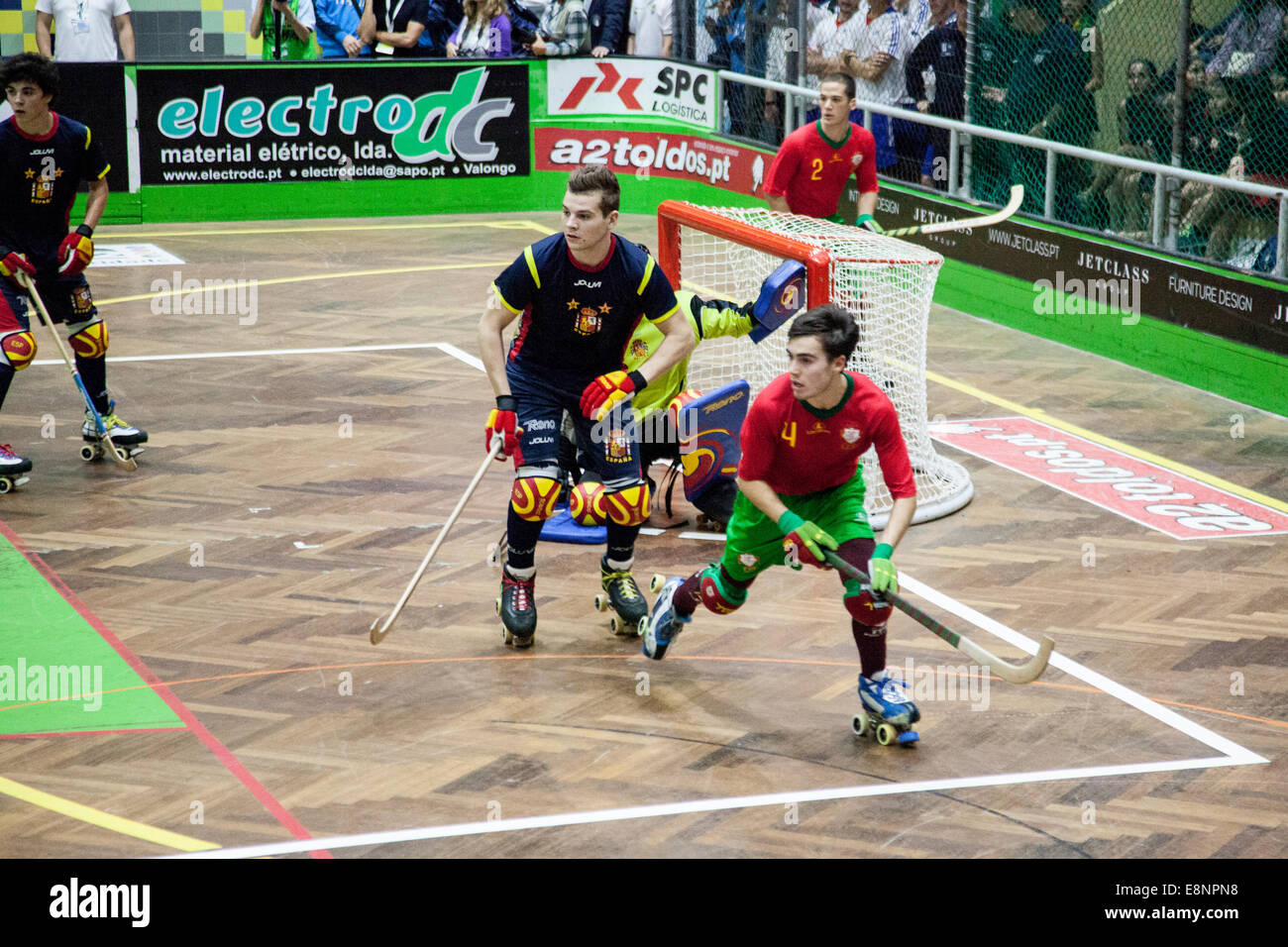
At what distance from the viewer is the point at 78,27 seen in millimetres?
18984

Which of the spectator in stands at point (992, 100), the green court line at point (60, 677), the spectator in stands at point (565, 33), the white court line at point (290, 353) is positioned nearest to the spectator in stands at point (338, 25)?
the spectator in stands at point (565, 33)

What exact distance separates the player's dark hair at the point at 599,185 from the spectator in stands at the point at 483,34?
12.8 m

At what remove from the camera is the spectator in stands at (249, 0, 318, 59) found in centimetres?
→ 1895

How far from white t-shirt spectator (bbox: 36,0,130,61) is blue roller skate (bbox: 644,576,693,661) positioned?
47.4 ft

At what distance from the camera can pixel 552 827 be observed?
5.71m

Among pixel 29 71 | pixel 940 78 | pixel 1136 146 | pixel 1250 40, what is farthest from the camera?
pixel 940 78

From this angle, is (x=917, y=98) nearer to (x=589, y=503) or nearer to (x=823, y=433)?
(x=589, y=503)

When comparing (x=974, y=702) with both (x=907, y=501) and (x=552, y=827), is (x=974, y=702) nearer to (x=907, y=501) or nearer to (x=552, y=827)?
(x=907, y=501)

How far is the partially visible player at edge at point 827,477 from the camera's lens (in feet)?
20.3

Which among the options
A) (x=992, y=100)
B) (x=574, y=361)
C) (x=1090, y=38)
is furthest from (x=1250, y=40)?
(x=574, y=361)

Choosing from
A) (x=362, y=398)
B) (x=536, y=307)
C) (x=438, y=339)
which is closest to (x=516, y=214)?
(x=438, y=339)

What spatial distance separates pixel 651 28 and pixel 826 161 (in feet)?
29.7

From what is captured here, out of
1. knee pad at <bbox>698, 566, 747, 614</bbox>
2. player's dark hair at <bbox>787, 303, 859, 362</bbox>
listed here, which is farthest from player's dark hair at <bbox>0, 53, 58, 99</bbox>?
player's dark hair at <bbox>787, 303, 859, 362</bbox>

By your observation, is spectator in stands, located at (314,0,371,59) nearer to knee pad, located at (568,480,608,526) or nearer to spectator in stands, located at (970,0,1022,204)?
spectator in stands, located at (970,0,1022,204)
